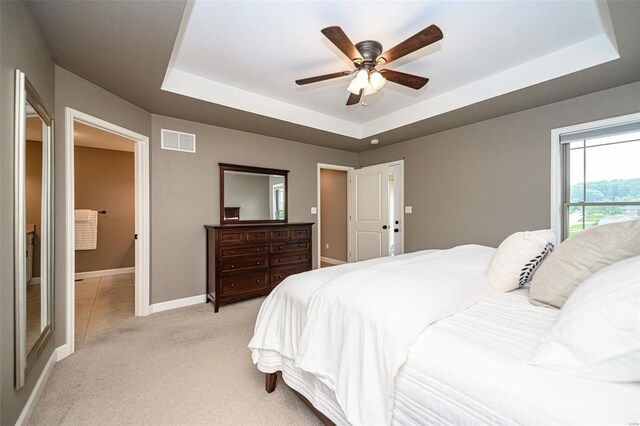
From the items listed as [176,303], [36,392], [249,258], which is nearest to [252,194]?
[249,258]

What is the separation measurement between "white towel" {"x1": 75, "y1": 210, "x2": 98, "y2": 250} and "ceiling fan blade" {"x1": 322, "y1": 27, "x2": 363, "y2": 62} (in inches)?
209

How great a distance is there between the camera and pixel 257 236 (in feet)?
11.7

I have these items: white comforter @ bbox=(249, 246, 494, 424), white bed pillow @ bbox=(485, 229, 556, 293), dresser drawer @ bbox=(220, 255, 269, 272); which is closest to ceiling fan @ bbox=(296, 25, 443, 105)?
white bed pillow @ bbox=(485, 229, 556, 293)

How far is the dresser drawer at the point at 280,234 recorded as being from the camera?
3699mm

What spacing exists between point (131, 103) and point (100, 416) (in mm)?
2830

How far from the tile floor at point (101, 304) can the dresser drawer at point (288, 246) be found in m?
1.78

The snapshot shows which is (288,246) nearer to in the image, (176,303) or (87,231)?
(176,303)

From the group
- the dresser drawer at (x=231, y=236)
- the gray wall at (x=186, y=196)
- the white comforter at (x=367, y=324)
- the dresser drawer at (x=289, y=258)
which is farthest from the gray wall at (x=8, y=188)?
the dresser drawer at (x=289, y=258)

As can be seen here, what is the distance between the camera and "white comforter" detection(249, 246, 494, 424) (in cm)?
103

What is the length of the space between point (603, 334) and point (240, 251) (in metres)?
3.20

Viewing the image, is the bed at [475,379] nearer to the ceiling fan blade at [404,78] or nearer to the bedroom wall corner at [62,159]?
the ceiling fan blade at [404,78]

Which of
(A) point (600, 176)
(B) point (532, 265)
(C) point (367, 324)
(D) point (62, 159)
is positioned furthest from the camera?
(A) point (600, 176)

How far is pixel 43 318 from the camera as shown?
1.90 m

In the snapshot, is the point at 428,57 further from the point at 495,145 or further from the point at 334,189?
the point at 334,189
